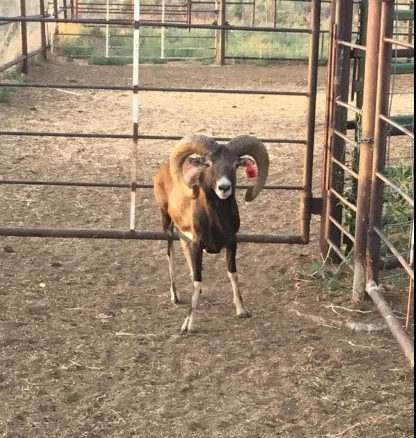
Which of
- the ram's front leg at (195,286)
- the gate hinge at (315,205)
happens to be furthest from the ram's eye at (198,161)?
the gate hinge at (315,205)

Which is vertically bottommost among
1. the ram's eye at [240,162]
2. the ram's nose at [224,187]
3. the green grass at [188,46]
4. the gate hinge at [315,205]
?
the gate hinge at [315,205]

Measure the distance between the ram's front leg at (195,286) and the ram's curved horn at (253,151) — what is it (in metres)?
0.51

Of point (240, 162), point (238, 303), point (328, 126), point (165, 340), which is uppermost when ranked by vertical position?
point (328, 126)

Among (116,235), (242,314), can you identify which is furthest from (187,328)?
(116,235)

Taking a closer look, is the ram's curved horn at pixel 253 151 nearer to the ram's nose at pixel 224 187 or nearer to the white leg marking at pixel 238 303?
the ram's nose at pixel 224 187

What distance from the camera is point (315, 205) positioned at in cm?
634

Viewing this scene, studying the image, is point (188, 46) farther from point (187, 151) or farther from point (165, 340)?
point (165, 340)

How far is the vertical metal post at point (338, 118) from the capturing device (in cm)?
583

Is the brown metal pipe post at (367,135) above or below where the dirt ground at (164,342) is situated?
above

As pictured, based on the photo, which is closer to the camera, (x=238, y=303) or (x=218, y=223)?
(x=218, y=223)

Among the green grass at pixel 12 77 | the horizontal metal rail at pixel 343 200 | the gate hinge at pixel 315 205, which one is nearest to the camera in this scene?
the horizontal metal rail at pixel 343 200

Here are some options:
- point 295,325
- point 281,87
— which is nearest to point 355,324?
point 295,325

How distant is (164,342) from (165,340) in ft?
0.12

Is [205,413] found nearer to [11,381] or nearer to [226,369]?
[226,369]
